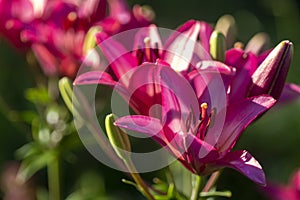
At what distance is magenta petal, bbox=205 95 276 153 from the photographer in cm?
91

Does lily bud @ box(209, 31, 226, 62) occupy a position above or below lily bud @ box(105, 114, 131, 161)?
above

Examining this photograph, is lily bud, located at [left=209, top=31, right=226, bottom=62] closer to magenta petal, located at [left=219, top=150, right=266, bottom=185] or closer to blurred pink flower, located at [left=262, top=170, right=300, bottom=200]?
magenta petal, located at [left=219, top=150, right=266, bottom=185]

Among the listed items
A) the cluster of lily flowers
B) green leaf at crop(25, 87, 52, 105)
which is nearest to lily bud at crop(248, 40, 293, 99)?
the cluster of lily flowers

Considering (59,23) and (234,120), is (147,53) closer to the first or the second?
(234,120)

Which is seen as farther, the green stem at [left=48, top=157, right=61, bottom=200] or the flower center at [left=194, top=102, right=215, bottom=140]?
the green stem at [left=48, top=157, right=61, bottom=200]

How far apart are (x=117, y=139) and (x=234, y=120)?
0.17 metres

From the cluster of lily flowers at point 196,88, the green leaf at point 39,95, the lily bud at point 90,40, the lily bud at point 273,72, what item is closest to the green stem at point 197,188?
the cluster of lily flowers at point 196,88

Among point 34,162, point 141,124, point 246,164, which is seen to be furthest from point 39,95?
point 246,164

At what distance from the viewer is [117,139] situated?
0.98m

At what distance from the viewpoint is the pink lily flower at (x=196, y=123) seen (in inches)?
35.7

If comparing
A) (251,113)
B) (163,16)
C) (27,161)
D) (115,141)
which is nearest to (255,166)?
(251,113)

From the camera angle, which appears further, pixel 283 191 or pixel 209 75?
pixel 283 191

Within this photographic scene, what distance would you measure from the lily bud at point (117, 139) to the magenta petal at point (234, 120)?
0.12 m

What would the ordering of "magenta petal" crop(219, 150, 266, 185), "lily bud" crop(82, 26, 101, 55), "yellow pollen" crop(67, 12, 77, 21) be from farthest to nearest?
"yellow pollen" crop(67, 12, 77, 21)
"lily bud" crop(82, 26, 101, 55)
"magenta petal" crop(219, 150, 266, 185)
